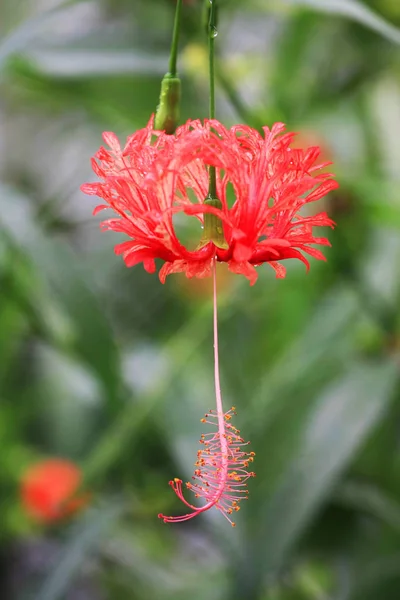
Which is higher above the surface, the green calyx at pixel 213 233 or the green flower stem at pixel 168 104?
the green flower stem at pixel 168 104

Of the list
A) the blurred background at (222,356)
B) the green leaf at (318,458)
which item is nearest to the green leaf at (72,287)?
the blurred background at (222,356)

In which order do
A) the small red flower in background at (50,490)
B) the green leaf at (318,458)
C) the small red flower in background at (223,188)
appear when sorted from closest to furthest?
the small red flower in background at (223,188) → the green leaf at (318,458) → the small red flower in background at (50,490)

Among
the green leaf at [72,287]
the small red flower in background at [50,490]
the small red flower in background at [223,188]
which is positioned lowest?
the small red flower in background at [223,188]

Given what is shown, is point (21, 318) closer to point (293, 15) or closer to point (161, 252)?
point (293, 15)

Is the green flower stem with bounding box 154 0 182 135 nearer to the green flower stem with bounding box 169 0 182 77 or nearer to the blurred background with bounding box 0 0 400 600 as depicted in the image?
the green flower stem with bounding box 169 0 182 77

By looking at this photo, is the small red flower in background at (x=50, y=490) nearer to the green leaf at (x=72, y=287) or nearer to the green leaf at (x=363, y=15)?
the green leaf at (x=72, y=287)

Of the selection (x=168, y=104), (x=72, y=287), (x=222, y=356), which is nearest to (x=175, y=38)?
(x=168, y=104)

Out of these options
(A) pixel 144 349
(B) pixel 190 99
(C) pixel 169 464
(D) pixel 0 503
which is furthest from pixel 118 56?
(D) pixel 0 503

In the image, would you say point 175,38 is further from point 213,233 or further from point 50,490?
point 50,490
